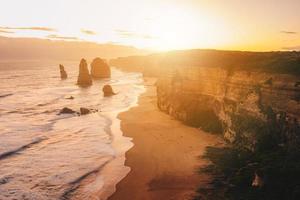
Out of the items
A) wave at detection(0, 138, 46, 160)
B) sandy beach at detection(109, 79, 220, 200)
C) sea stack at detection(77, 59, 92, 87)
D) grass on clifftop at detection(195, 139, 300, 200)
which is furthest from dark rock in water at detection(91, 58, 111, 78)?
grass on clifftop at detection(195, 139, 300, 200)

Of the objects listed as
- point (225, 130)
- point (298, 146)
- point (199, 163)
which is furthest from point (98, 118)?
point (298, 146)

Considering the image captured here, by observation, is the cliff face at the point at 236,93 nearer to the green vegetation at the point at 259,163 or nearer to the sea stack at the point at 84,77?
the green vegetation at the point at 259,163

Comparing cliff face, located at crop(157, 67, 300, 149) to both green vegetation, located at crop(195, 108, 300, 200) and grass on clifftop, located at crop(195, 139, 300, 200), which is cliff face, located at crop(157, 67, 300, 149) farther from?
grass on clifftop, located at crop(195, 139, 300, 200)

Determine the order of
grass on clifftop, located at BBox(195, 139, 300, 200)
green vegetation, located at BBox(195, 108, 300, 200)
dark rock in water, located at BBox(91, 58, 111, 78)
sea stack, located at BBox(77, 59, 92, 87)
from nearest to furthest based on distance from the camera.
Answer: grass on clifftop, located at BBox(195, 139, 300, 200) → green vegetation, located at BBox(195, 108, 300, 200) → sea stack, located at BBox(77, 59, 92, 87) → dark rock in water, located at BBox(91, 58, 111, 78)

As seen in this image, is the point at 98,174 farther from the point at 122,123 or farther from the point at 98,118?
the point at 98,118

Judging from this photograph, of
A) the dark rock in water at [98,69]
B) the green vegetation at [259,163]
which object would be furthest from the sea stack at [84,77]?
the green vegetation at [259,163]
